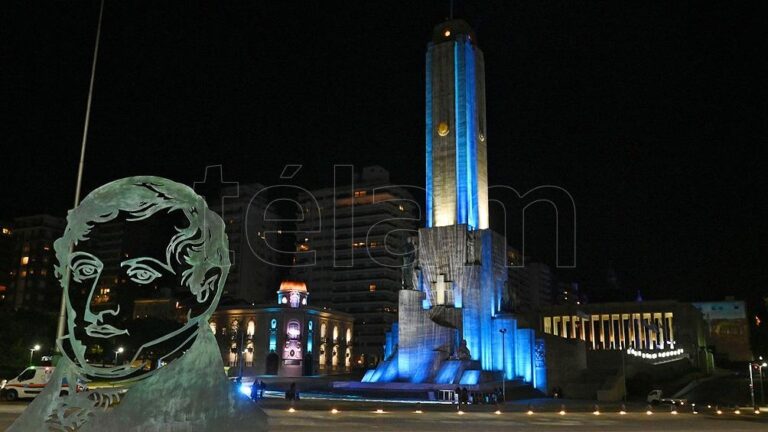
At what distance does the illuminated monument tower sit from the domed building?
31600 millimetres

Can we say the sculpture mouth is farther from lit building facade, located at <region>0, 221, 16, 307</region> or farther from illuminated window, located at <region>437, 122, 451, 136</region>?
lit building facade, located at <region>0, 221, 16, 307</region>

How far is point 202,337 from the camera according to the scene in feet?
50.6

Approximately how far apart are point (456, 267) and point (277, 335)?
37.8 metres

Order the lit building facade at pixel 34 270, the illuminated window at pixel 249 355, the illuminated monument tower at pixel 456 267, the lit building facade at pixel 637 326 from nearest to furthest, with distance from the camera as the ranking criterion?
1. the illuminated monument tower at pixel 456 267
2. the lit building facade at pixel 637 326
3. the illuminated window at pixel 249 355
4. the lit building facade at pixel 34 270

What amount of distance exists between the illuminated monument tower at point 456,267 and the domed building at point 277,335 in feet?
104

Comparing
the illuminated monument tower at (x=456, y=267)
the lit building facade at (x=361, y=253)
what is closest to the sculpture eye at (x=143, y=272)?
the illuminated monument tower at (x=456, y=267)

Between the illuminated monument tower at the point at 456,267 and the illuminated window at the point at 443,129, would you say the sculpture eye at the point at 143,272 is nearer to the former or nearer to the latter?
the illuminated monument tower at the point at 456,267

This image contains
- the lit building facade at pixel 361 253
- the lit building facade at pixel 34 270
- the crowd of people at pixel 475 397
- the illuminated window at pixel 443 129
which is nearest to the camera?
the crowd of people at pixel 475 397

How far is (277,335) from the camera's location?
8000cm

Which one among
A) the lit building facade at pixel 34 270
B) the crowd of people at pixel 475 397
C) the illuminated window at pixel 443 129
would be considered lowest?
the crowd of people at pixel 475 397

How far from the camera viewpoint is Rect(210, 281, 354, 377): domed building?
79688mm

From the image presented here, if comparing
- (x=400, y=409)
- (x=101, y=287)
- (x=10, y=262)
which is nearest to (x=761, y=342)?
(x=400, y=409)

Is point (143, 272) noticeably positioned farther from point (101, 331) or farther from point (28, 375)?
point (28, 375)

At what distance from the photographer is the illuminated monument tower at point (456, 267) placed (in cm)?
4656
